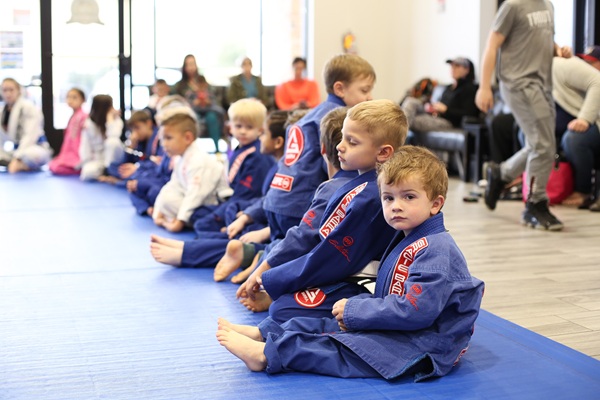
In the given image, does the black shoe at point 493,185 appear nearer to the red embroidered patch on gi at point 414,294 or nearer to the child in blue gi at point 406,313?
the child in blue gi at point 406,313

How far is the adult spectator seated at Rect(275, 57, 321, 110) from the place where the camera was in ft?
36.5

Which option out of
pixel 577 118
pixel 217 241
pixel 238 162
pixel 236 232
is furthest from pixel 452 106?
pixel 217 241

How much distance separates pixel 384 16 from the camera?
11672 mm

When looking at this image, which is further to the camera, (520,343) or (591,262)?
(591,262)

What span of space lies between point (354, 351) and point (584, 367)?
2.36ft

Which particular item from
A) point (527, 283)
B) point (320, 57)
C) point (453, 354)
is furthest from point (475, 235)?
point (320, 57)

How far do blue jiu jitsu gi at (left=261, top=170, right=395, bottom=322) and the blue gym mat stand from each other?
295 mm

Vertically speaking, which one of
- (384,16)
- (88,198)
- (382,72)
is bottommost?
(88,198)

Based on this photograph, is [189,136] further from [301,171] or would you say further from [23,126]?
[23,126]

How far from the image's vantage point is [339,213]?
110 inches

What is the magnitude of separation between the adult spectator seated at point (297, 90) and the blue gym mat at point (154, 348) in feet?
22.3

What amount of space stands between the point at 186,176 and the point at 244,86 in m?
6.31

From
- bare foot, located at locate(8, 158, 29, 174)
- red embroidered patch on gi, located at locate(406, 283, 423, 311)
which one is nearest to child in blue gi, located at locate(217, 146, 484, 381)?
red embroidered patch on gi, located at locate(406, 283, 423, 311)

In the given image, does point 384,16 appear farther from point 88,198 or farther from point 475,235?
point 475,235
